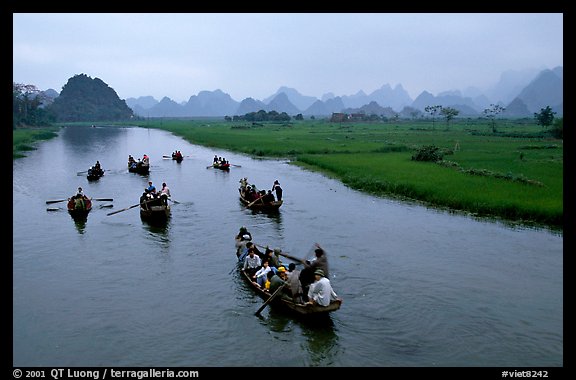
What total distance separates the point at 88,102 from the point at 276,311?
17968 centimetres

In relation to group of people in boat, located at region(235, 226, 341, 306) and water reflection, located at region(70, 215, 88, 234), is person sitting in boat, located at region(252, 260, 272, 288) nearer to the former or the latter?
group of people in boat, located at region(235, 226, 341, 306)

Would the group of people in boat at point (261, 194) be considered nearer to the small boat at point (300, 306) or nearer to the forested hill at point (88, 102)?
the small boat at point (300, 306)

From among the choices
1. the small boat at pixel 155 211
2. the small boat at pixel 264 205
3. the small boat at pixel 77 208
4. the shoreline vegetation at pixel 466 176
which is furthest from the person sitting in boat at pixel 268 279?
the small boat at pixel 77 208

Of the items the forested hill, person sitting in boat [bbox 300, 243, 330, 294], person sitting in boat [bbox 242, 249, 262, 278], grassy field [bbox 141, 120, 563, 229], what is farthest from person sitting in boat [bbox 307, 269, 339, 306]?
the forested hill

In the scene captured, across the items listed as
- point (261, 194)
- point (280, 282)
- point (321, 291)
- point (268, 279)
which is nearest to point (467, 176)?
point (261, 194)

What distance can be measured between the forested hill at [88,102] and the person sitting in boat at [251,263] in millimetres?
162344

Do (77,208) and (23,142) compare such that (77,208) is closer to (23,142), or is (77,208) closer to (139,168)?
(139,168)

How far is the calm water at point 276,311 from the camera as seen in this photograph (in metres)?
9.97

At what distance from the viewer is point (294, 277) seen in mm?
11250

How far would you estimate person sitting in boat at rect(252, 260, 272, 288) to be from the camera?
1266 cm
